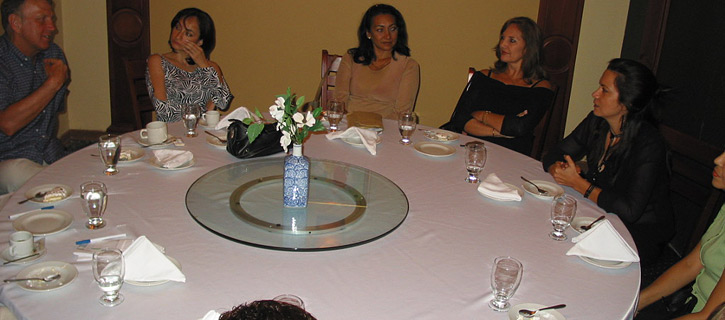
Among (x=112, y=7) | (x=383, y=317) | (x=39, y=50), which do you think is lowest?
(x=383, y=317)

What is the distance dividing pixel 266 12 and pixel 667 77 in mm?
3326

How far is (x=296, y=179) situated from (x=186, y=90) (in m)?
1.78

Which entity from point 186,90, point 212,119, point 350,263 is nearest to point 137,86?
point 186,90

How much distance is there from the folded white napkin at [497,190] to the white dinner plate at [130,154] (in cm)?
151

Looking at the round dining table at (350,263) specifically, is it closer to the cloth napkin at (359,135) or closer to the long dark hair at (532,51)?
the cloth napkin at (359,135)

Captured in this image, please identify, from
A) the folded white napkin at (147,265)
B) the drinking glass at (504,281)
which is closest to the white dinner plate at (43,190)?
the folded white napkin at (147,265)

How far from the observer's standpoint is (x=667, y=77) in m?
4.12

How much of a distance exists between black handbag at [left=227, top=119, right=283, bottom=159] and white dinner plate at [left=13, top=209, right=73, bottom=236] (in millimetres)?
828

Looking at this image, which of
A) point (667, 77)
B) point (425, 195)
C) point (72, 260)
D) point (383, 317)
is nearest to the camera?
point (383, 317)

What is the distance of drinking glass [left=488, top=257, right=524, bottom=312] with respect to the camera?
59.2 inches

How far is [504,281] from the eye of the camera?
1.50 metres

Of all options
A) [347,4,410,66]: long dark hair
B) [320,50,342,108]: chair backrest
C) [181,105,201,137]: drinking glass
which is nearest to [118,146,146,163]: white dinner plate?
[181,105,201,137]: drinking glass

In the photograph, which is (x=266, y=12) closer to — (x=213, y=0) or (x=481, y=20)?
(x=213, y=0)

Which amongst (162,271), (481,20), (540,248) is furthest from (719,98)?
(162,271)
